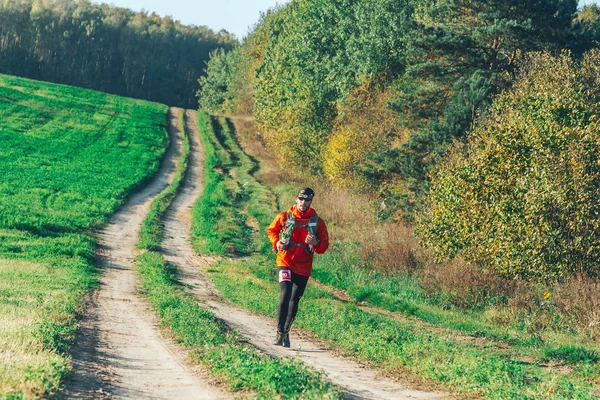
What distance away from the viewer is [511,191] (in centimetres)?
1966

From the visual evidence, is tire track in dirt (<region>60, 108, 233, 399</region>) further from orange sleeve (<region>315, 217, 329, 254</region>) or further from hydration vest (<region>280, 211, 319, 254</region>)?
orange sleeve (<region>315, 217, 329, 254</region>)

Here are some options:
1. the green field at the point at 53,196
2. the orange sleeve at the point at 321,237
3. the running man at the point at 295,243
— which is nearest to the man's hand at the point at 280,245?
the running man at the point at 295,243

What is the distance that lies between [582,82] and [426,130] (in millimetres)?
9079

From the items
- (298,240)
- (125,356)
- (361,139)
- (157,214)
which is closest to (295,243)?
(298,240)

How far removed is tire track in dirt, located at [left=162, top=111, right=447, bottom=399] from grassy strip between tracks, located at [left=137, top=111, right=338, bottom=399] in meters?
0.52

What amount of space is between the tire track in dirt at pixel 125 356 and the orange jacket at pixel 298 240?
7.63 ft

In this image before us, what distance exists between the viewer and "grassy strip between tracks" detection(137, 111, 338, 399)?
25.9ft

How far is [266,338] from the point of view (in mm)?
13219

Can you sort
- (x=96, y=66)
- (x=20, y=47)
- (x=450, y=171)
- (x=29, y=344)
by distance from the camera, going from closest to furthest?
(x=29, y=344) → (x=450, y=171) → (x=20, y=47) → (x=96, y=66)

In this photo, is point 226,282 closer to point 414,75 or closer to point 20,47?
point 414,75

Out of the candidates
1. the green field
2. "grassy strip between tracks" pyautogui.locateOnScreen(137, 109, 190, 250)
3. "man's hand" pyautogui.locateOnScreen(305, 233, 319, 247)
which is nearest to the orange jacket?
"man's hand" pyautogui.locateOnScreen(305, 233, 319, 247)

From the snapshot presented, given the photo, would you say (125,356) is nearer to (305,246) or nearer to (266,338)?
(305,246)

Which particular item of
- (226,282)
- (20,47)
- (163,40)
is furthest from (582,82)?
(163,40)

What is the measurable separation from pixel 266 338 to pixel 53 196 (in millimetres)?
26690
